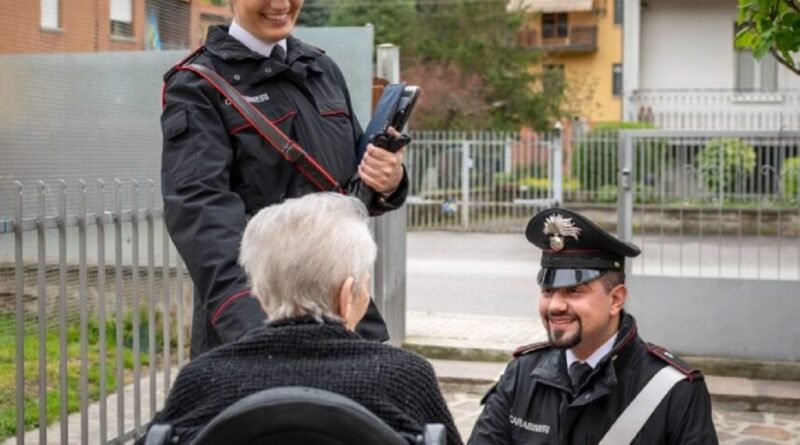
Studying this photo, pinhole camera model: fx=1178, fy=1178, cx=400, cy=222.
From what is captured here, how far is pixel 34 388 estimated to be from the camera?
6.38 metres

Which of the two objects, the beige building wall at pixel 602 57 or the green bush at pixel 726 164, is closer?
the green bush at pixel 726 164

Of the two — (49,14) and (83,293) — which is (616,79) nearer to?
(49,14)

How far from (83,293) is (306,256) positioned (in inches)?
127

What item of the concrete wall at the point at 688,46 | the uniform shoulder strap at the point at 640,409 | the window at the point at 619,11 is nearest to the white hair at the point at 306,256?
the uniform shoulder strap at the point at 640,409

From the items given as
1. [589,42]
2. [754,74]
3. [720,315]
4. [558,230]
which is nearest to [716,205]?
[720,315]

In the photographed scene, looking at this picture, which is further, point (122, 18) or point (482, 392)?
point (482, 392)

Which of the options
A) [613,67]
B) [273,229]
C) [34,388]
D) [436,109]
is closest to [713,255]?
[34,388]

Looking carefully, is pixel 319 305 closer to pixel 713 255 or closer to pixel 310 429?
pixel 310 429

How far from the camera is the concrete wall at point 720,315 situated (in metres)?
8.28

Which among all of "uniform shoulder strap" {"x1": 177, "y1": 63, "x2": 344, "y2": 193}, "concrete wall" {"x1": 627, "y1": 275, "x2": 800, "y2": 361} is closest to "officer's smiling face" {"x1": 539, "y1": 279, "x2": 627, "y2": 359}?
"uniform shoulder strap" {"x1": 177, "y1": 63, "x2": 344, "y2": 193}

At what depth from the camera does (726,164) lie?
28.7 feet

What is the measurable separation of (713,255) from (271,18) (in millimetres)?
6118

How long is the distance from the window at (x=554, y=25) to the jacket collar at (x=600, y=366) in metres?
32.4

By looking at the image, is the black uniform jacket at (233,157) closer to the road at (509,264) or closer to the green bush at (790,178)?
the road at (509,264)
